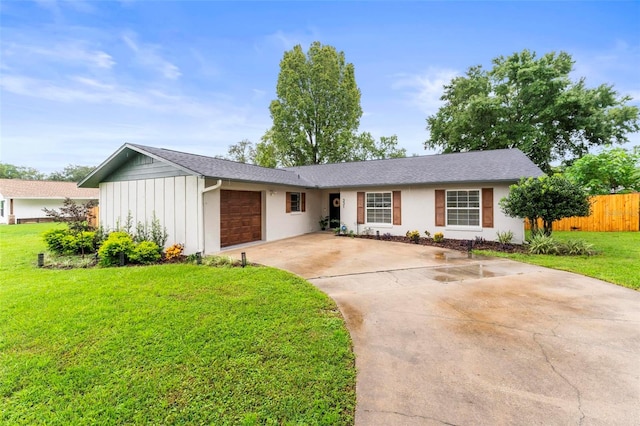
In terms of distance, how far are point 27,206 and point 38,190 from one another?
159cm

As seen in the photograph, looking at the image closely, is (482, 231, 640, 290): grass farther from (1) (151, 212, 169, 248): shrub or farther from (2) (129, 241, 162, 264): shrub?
(1) (151, 212, 169, 248): shrub

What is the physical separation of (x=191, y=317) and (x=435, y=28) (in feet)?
39.7

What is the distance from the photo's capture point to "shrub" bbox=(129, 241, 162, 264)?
746 centimetres

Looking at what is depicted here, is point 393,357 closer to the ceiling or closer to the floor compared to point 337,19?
closer to the floor

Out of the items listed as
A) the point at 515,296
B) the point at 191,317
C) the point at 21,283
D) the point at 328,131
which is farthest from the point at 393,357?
the point at 328,131

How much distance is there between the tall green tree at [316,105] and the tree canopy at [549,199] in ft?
58.3

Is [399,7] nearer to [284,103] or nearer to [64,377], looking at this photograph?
[64,377]

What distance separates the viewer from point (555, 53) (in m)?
18.6

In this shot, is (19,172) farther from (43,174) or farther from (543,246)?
(543,246)

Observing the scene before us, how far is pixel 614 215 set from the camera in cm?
1371

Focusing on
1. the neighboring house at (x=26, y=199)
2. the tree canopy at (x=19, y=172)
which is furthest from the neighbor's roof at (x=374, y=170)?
the tree canopy at (x=19, y=172)

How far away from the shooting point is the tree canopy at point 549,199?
27.0ft

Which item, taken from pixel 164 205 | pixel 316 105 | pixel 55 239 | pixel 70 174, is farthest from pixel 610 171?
pixel 70 174

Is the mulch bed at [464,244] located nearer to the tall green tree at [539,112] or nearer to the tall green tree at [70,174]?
the tall green tree at [539,112]
